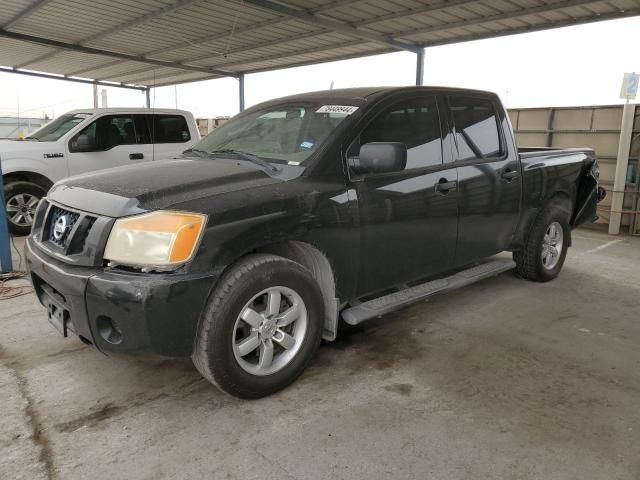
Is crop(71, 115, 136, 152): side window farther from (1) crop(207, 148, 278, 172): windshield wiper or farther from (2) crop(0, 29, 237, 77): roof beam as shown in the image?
(2) crop(0, 29, 237, 77): roof beam

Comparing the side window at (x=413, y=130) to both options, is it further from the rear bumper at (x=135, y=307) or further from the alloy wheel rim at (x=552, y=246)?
the alloy wheel rim at (x=552, y=246)

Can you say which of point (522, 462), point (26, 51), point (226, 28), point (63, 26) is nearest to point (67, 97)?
point (26, 51)

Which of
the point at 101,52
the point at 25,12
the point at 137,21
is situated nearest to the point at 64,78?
the point at 101,52

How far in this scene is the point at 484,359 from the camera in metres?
3.32

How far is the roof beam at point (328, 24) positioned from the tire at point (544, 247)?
5.78m

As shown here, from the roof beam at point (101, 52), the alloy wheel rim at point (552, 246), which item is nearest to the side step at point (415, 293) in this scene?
the alloy wheel rim at point (552, 246)

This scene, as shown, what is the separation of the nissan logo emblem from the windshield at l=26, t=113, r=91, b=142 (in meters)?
5.25

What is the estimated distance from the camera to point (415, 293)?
357 centimetres

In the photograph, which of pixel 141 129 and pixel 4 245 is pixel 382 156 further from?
pixel 141 129

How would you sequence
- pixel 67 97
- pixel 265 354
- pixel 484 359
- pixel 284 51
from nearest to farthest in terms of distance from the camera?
pixel 265 354 → pixel 484 359 → pixel 284 51 → pixel 67 97

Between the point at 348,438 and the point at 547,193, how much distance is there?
130 inches

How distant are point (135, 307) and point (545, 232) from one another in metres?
3.85

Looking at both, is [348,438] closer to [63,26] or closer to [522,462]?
[522,462]

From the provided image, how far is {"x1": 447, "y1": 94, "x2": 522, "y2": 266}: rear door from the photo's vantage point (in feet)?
12.4
